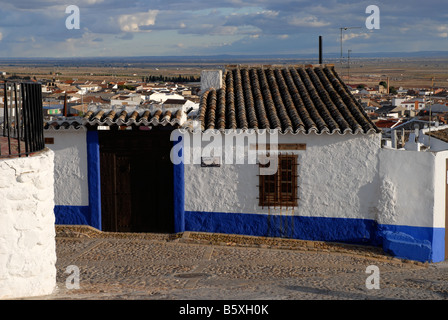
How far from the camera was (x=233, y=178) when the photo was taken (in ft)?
40.2

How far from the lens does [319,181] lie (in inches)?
474

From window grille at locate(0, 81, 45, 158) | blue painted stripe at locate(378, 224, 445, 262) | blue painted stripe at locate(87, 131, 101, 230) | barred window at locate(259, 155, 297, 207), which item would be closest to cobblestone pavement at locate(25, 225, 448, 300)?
blue painted stripe at locate(378, 224, 445, 262)

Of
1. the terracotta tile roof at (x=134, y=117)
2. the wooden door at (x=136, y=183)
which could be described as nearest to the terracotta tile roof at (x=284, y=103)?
the terracotta tile roof at (x=134, y=117)

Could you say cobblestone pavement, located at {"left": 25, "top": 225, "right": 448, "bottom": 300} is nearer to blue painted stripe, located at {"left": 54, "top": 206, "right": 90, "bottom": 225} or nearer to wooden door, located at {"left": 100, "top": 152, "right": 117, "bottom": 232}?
wooden door, located at {"left": 100, "top": 152, "right": 117, "bottom": 232}

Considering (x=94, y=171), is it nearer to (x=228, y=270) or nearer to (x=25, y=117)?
(x=228, y=270)

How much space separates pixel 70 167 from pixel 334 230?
5.79 metres

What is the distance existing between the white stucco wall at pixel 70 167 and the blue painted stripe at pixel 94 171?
0.11 m

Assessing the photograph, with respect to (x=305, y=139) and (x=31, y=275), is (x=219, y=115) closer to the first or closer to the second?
(x=305, y=139)

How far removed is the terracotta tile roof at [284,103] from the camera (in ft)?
39.3

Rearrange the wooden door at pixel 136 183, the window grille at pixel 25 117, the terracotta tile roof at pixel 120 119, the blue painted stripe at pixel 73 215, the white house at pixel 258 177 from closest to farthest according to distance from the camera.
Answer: the window grille at pixel 25 117 < the white house at pixel 258 177 < the terracotta tile roof at pixel 120 119 < the wooden door at pixel 136 183 < the blue painted stripe at pixel 73 215

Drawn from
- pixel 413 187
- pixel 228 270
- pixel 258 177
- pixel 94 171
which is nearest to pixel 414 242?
pixel 413 187

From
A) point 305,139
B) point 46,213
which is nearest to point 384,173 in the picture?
point 305,139

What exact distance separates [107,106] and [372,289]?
285 inches

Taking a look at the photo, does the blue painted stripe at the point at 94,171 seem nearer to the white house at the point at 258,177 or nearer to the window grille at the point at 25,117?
the white house at the point at 258,177
